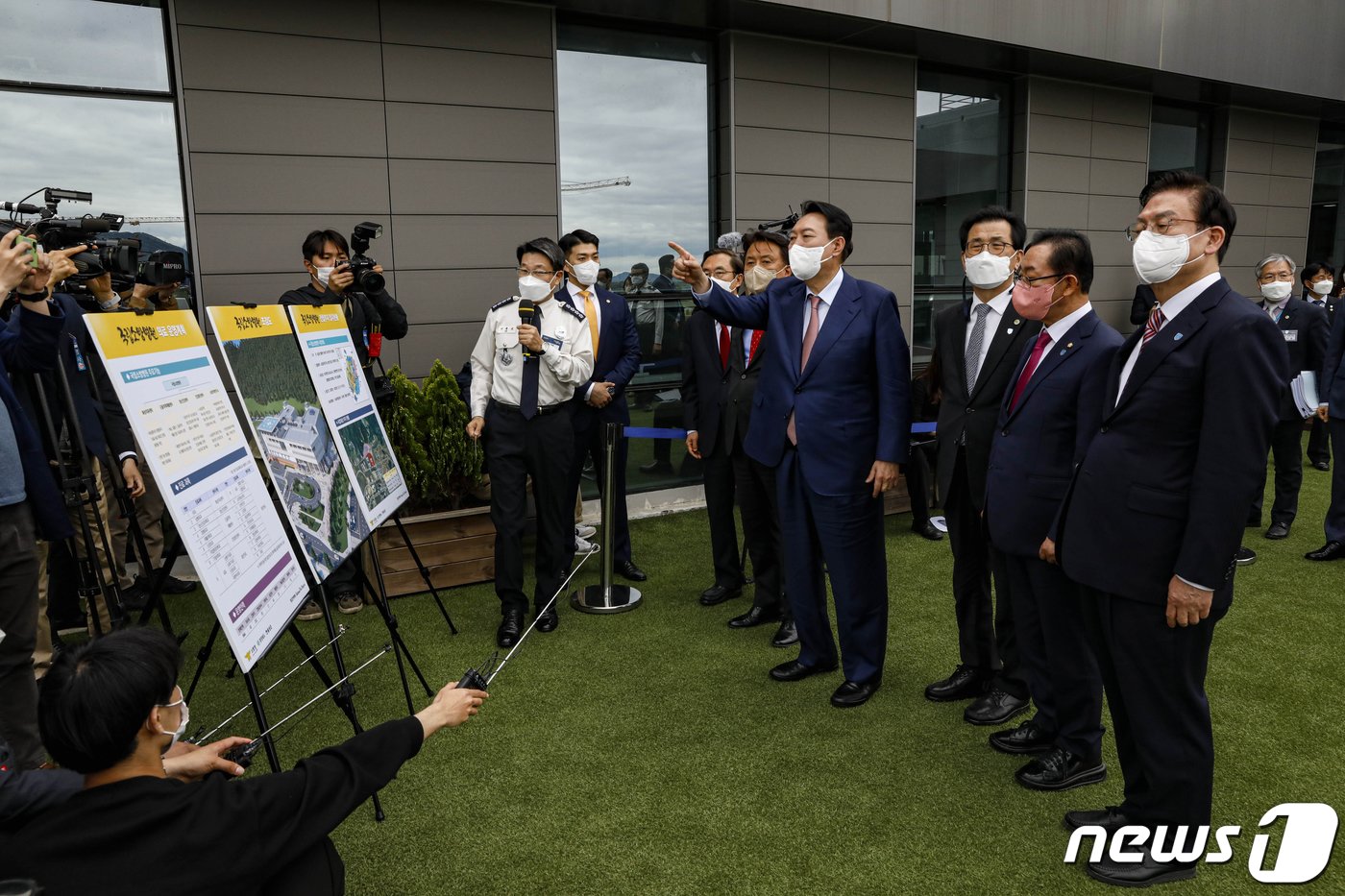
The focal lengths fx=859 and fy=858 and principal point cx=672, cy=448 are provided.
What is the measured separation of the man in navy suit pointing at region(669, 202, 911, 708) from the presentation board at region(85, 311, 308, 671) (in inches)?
61.4

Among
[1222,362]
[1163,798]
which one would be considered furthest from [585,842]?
[1222,362]

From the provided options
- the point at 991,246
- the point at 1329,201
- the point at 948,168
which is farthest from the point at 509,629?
the point at 1329,201

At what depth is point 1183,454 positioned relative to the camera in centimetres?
212

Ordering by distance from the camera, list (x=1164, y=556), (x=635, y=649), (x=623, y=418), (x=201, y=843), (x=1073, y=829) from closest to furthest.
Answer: (x=201, y=843)
(x=1164, y=556)
(x=1073, y=829)
(x=635, y=649)
(x=623, y=418)

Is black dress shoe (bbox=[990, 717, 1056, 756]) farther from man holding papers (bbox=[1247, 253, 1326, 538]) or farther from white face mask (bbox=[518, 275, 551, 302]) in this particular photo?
man holding papers (bbox=[1247, 253, 1326, 538])

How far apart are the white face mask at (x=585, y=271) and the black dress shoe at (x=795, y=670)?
92.3 inches

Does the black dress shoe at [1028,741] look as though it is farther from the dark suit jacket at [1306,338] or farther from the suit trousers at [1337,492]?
the dark suit jacket at [1306,338]

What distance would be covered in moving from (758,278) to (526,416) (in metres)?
1.28

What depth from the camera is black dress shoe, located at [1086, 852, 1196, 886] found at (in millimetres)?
2283

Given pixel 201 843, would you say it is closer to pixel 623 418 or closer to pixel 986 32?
pixel 623 418

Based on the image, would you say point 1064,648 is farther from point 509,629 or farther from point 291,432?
point 291,432

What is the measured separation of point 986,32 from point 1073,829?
6280 mm

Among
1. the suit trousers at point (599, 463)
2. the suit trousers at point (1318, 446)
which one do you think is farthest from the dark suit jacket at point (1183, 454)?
the suit trousers at point (1318, 446)

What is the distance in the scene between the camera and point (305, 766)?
61.0 inches
